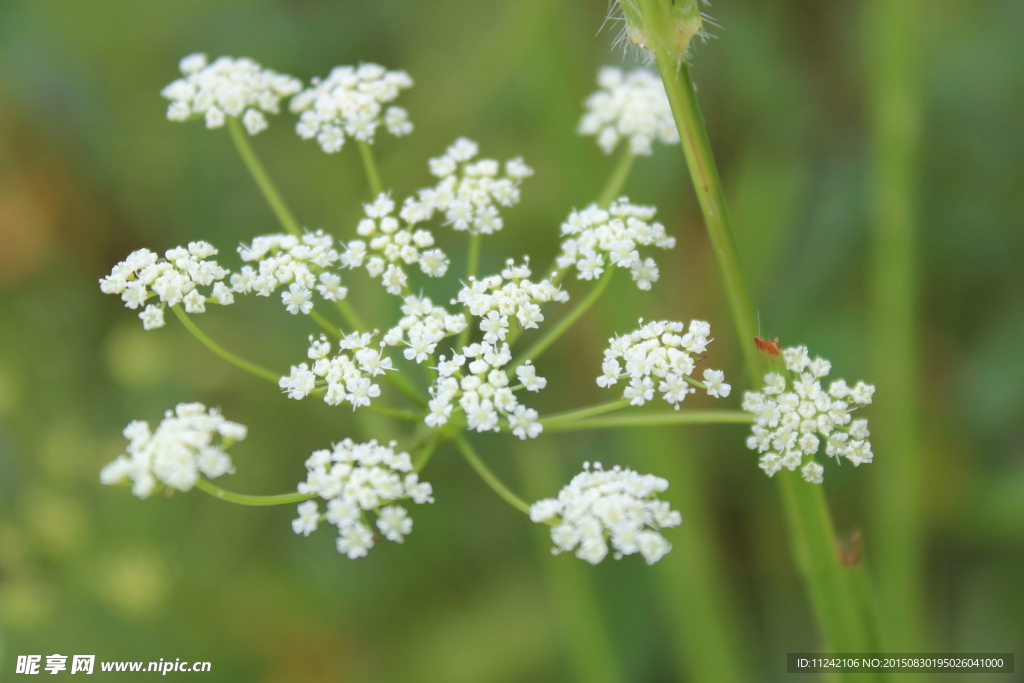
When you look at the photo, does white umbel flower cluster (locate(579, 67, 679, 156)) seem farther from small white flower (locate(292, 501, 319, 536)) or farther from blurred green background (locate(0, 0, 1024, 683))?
small white flower (locate(292, 501, 319, 536))

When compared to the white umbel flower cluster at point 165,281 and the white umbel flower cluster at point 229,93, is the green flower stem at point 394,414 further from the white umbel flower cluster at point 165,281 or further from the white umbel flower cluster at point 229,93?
the white umbel flower cluster at point 229,93

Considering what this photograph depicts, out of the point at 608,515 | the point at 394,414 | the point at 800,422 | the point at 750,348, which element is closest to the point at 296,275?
the point at 394,414

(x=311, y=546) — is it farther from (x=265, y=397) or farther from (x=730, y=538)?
(x=730, y=538)

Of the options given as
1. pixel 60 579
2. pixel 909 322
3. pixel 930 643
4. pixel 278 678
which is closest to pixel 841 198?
pixel 909 322

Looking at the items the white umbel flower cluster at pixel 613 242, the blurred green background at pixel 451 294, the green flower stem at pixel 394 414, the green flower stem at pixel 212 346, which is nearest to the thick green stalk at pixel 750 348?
the white umbel flower cluster at pixel 613 242

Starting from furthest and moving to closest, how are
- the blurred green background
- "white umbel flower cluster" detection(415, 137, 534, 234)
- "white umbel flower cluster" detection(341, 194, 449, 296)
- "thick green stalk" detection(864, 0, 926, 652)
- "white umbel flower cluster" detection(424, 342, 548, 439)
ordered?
the blurred green background
"thick green stalk" detection(864, 0, 926, 652)
"white umbel flower cluster" detection(415, 137, 534, 234)
"white umbel flower cluster" detection(341, 194, 449, 296)
"white umbel flower cluster" detection(424, 342, 548, 439)

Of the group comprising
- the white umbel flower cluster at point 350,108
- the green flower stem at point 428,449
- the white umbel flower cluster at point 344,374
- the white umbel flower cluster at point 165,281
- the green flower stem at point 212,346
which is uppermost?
the white umbel flower cluster at point 350,108

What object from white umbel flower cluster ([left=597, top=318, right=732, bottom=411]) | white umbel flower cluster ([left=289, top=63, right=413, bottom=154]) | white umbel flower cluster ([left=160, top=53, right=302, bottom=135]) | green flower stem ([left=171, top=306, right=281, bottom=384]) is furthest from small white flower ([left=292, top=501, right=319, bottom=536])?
white umbel flower cluster ([left=160, top=53, right=302, bottom=135])
